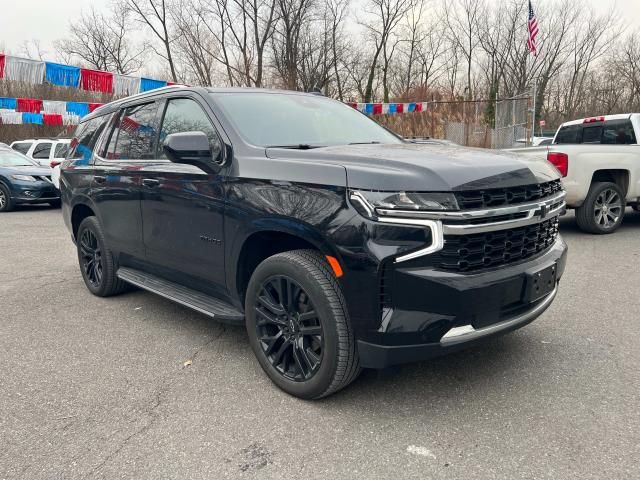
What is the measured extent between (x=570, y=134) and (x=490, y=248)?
24.2ft

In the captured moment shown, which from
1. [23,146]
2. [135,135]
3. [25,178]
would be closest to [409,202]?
[135,135]

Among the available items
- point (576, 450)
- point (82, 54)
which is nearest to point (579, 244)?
point (576, 450)

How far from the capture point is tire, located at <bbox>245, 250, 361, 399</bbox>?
2605 mm

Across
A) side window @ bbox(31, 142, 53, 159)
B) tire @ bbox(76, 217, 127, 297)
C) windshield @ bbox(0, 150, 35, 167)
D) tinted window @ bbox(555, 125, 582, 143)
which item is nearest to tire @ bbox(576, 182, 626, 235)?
tinted window @ bbox(555, 125, 582, 143)

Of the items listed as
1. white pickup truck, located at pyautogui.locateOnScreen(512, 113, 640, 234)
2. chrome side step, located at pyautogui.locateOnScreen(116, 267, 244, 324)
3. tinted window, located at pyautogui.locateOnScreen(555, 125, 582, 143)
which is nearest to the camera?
chrome side step, located at pyautogui.locateOnScreen(116, 267, 244, 324)

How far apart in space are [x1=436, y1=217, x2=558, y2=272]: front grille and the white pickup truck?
488 cm

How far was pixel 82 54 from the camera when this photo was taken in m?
38.9

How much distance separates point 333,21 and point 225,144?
32879 millimetres

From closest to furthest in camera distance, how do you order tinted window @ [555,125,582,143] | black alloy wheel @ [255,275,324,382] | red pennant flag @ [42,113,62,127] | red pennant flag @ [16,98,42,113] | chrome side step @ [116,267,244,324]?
black alloy wheel @ [255,275,324,382]
chrome side step @ [116,267,244,324]
tinted window @ [555,125,582,143]
red pennant flag @ [16,98,42,113]
red pennant flag @ [42,113,62,127]

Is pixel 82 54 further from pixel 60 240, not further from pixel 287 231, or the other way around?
pixel 287 231

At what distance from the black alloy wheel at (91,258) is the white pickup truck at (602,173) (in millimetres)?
5968

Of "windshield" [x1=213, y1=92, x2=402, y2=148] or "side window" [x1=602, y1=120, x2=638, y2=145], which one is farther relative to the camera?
"side window" [x1=602, y1=120, x2=638, y2=145]

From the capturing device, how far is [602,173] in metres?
7.44

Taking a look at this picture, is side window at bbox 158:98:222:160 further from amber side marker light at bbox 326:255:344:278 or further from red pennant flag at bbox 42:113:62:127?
red pennant flag at bbox 42:113:62:127
